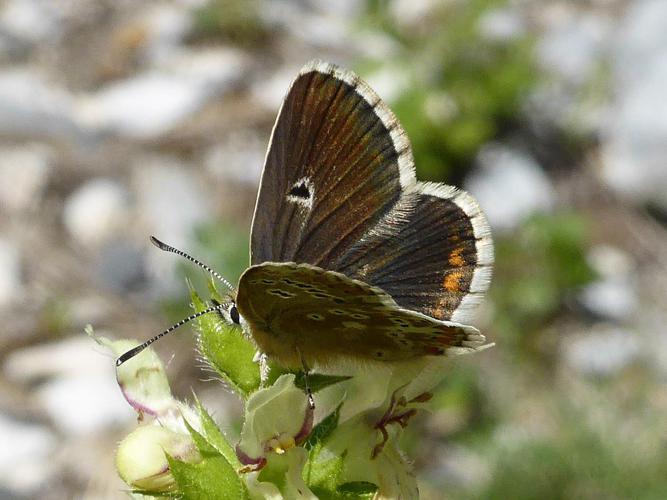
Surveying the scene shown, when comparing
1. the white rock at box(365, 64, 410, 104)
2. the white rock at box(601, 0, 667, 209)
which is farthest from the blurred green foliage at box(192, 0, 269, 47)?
the white rock at box(601, 0, 667, 209)

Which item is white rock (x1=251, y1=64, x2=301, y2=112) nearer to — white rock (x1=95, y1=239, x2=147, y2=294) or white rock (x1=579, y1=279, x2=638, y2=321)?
white rock (x1=95, y1=239, x2=147, y2=294)

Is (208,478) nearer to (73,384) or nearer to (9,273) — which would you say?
(73,384)

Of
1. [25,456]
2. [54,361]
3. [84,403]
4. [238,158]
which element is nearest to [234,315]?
[25,456]

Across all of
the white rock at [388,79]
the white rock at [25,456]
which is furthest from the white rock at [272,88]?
the white rock at [25,456]

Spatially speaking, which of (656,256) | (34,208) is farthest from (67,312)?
(656,256)

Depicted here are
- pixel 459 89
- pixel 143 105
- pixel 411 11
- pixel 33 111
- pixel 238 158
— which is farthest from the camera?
pixel 411 11

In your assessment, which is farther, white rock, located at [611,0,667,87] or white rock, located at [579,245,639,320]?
white rock, located at [611,0,667,87]
